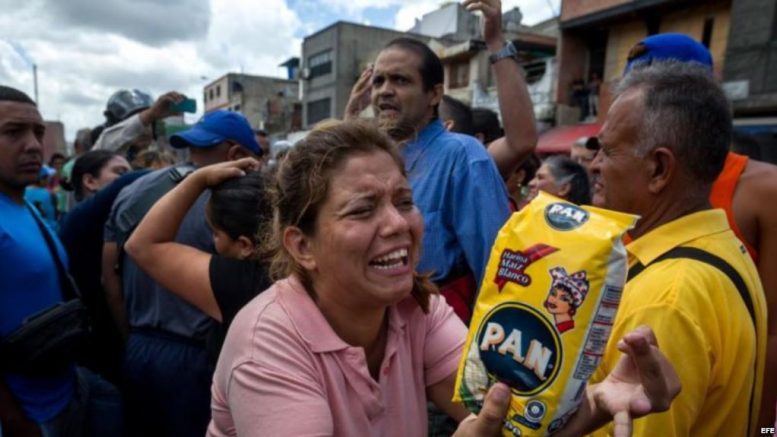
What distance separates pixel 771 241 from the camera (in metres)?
1.81

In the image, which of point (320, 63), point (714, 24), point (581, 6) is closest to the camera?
point (714, 24)

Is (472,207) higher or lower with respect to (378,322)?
higher

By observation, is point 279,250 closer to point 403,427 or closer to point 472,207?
point 403,427

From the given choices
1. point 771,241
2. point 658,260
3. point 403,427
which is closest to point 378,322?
point 403,427

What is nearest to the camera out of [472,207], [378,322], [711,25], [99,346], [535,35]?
[378,322]

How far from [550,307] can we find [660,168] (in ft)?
2.23

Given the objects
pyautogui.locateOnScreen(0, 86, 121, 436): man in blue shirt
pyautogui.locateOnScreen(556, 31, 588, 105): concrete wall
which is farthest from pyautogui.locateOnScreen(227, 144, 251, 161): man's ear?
pyautogui.locateOnScreen(556, 31, 588, 105): concrete wall

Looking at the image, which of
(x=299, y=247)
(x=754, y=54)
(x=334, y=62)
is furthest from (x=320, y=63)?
(x=299, y=247)

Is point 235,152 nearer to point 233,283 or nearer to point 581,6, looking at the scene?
point 233,283

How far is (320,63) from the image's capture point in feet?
111

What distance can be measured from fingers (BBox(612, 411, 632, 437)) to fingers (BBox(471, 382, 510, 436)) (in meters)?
0.21

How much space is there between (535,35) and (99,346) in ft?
76.0

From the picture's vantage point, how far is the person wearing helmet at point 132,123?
153 inches

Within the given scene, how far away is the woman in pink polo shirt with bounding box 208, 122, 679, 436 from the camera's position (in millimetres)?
1103
